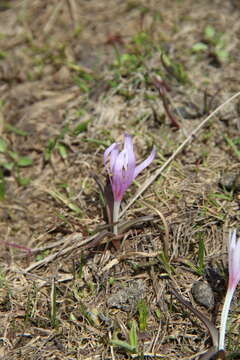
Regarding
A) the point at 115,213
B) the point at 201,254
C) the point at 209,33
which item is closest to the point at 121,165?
the point at 115,213

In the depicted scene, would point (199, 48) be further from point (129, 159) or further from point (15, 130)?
point (129, 159)

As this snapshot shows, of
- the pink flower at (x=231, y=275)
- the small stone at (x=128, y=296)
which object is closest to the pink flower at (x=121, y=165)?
the small stone at (x=128, y=296)

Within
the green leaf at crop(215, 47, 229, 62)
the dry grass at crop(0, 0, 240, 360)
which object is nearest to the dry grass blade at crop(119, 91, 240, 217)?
the dry grass at crop(0, 0, 240, 360)

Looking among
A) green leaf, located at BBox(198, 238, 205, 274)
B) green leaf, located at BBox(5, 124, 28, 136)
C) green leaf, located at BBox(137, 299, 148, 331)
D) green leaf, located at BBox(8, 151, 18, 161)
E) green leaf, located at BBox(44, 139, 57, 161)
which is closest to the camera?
green leaf, located at BBox(137, 299, 148, 331)

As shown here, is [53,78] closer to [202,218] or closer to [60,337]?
[202,218]

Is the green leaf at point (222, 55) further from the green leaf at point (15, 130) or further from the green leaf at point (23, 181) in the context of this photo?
the green leaf at point (23, 181)

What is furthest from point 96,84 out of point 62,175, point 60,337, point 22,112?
point 60,337

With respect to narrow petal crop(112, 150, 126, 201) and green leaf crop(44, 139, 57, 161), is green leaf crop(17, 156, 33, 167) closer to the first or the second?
→ green leaf crop(44, 139, 57, 161)
